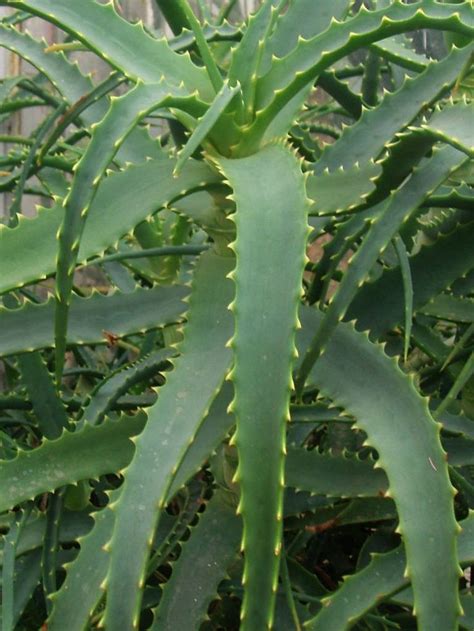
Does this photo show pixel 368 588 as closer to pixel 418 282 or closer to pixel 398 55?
pixel 418 282

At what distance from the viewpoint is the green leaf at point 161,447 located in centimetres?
41

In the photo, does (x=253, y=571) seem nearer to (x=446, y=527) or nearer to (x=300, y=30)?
(x=446, y=527)

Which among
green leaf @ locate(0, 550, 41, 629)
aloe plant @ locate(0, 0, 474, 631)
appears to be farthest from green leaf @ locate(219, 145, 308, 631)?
green leaf @ locate(0, 550, 41, 629)

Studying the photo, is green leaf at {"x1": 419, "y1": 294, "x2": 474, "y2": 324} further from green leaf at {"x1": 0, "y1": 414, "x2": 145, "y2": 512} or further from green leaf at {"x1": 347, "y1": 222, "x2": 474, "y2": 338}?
green leaf at {"x1": 0, "y1": 414, "x2": 145, "y2": 512}

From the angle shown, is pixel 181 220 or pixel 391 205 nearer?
pixel 391 205

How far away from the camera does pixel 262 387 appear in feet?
1.25

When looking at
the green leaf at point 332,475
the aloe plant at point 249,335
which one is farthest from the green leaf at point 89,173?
the green leaf at point 332,475

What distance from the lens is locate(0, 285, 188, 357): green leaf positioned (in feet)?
1.78

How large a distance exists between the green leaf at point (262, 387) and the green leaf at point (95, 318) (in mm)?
157

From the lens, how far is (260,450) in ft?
1.24

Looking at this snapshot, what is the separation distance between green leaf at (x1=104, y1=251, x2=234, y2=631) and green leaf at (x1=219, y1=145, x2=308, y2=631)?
5 cm

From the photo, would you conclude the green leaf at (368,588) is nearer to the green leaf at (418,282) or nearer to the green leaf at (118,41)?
the green leaf at (418,282)

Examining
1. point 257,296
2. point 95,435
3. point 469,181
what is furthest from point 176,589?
Answer: point 469,181

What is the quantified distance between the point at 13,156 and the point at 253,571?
18.9 inches
